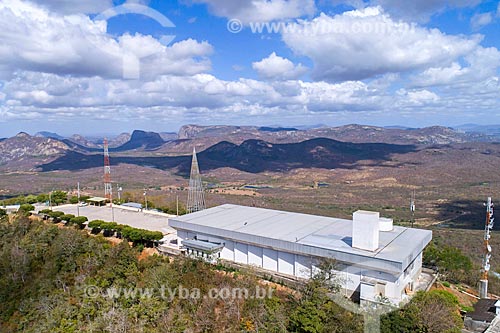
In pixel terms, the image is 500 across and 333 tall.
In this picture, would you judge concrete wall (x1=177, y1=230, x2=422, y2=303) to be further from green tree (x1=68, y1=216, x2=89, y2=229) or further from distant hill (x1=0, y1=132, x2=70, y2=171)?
distant hill (x1=0, y1=132, x2=70, y2=171)

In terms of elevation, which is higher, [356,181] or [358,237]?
[358,237]

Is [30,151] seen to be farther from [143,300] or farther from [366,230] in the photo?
[366,230]

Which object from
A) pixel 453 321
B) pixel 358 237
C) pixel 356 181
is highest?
pixel 358 237

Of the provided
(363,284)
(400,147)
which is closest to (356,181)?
(400,147)

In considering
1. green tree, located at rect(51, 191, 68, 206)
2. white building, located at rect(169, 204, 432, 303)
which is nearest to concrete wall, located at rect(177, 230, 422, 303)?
white building, located at rect(169, 204, 432, 303)

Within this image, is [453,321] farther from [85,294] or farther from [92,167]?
[92,167]
